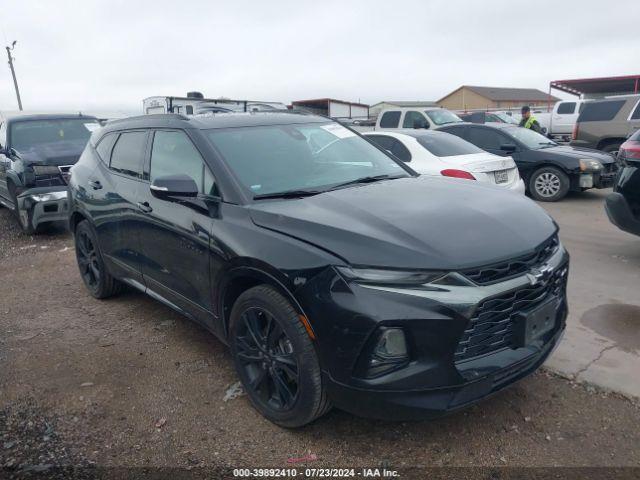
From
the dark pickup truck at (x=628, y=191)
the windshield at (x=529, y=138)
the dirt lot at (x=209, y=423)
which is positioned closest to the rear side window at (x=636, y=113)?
the windshield at (x=529, y=138)

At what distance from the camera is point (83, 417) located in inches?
129

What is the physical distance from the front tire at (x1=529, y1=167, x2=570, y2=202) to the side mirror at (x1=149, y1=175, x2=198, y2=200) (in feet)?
26.5

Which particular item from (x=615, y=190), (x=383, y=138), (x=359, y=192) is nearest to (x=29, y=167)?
(x=383, y=138)

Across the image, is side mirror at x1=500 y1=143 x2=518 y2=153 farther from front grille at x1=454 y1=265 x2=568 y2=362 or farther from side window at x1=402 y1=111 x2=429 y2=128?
front grille at x1=454 y1=265 x2=568 y2=362

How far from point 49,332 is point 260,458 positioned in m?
2.72

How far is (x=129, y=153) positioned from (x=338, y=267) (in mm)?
2686

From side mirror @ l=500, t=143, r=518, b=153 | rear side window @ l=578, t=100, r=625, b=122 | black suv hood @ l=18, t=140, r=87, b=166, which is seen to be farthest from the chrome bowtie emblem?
rear side window @ l=578, t=100, r=625, b=122

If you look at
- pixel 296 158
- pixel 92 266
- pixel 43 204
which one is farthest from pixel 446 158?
pixel 43 204

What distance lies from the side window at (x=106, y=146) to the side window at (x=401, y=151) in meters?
4.21

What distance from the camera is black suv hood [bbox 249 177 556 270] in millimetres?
2533

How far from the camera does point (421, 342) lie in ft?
8.01

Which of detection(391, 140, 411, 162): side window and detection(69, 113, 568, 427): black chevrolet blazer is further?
detection(391, 140, 411, 162): side window

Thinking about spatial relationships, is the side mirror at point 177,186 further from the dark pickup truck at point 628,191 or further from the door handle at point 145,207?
the dark pickup truck at point 628,191

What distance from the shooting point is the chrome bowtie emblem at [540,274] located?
267 cm
